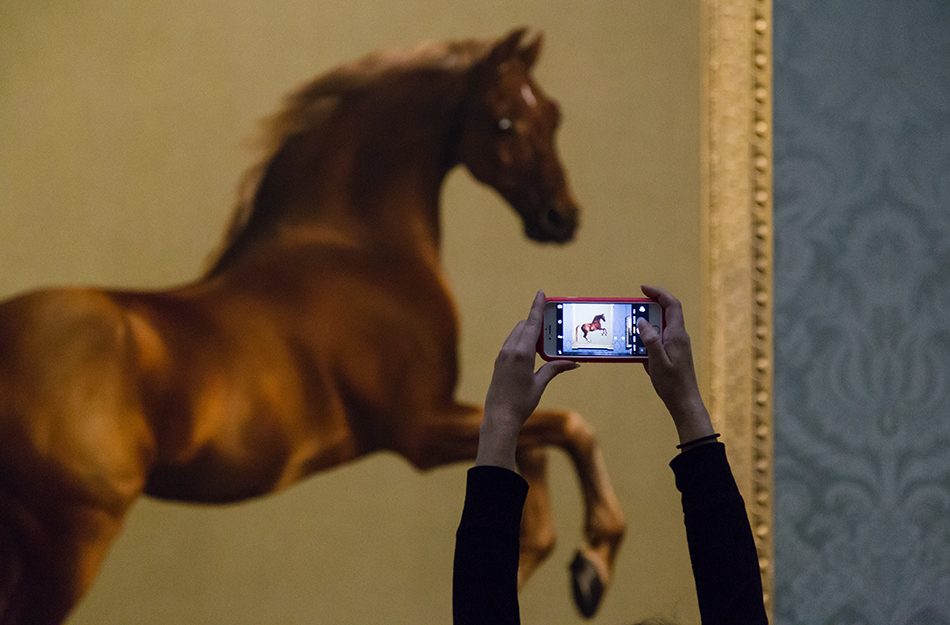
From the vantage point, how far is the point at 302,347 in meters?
1.18

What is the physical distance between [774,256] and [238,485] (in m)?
0.80

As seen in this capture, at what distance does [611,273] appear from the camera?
4.03ft

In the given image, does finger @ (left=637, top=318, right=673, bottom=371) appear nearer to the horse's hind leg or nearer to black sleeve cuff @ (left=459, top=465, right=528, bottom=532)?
black sleeve cuff @ (left=459, top=465, right=528, bottom=532)

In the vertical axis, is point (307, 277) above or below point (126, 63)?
below

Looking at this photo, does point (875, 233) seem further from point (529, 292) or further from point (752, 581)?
point (752, 581)

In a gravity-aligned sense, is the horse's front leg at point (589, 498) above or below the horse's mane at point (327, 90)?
below

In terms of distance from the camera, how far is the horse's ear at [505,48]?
1226mm

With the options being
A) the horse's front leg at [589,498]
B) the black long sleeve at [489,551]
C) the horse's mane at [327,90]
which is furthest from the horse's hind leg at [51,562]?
the black long sleeve at [489,551]

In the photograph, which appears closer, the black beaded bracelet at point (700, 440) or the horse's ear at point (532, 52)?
the black beaded bracelet at point (700, 440)

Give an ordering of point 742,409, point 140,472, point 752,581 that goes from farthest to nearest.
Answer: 1. point 742,409
2. point 140,472
3. point 752,581

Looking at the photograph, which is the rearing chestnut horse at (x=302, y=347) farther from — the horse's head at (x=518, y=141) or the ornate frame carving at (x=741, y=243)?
the ornate frame carving at (x=741, y=243)

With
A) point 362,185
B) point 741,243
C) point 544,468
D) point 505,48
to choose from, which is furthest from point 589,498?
point 505,48

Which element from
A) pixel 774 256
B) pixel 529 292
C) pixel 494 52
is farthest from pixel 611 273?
pixel 494 52

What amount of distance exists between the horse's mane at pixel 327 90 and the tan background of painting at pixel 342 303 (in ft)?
0.06
